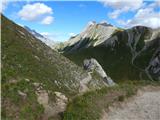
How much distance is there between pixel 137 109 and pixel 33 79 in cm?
1074

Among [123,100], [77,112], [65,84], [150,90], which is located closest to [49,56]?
[65,84]

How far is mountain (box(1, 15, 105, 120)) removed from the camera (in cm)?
2377

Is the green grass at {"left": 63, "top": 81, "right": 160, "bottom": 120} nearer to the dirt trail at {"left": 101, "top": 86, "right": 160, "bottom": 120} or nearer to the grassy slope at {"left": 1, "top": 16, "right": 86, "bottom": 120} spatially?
the dirt trail at {"left": 101, "top": 86, "right": 160, "bottom": 120}

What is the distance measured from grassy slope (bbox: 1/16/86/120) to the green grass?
246 centimetres

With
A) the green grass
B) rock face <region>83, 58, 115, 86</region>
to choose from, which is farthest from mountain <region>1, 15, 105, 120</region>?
rock face <region>83, 58, 115, 86</region>

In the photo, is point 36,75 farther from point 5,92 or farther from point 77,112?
point 77,112

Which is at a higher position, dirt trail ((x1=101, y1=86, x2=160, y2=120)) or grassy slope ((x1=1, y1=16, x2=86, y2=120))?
grassy slope ((x1=1, y1=16, x2=86, y2=120))

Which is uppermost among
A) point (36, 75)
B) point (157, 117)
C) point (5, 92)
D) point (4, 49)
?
point (4, 49)

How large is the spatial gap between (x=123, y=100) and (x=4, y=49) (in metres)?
15.9

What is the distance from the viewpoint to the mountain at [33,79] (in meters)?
23.8

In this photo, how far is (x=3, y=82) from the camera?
27.6 metres

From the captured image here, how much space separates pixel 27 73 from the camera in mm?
33031

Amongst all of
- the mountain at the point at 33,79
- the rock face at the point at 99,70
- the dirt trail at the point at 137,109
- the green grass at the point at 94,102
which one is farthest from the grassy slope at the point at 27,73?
the rock face at the point at 99,70

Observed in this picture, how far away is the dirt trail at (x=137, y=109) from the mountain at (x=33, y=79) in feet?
13.9
